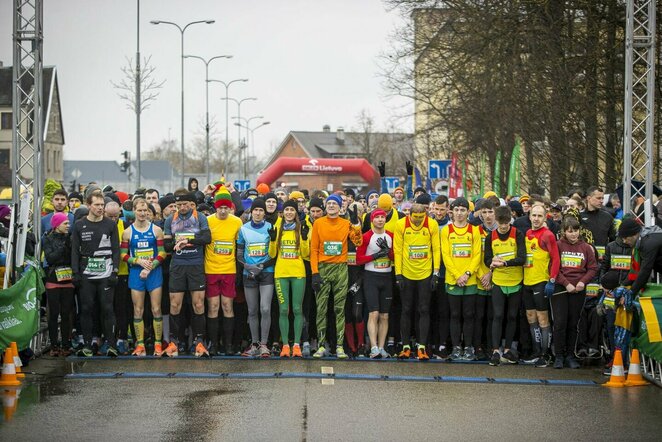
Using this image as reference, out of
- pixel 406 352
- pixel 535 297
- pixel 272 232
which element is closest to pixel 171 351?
pixel 272 232

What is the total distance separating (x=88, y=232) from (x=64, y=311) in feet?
3.42

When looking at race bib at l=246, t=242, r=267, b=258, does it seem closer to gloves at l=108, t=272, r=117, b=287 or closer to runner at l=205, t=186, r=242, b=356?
runner at l=205, t=186, r=242, b=356

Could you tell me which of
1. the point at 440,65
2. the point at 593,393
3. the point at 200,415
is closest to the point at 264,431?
the point at 200,415

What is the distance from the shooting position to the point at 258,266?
1415cm

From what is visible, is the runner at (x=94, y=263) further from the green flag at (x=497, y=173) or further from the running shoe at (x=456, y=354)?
the green flag at (x=497, y=173)

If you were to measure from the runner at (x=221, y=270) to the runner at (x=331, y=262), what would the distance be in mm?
1066

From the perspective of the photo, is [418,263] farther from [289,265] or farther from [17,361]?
[17,361]

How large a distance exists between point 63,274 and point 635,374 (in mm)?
6881

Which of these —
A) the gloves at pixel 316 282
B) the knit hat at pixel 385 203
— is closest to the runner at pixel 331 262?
the gloves at pixel 316 282

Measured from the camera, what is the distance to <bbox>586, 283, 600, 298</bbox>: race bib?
13.7m

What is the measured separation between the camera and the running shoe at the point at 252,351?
14.2m

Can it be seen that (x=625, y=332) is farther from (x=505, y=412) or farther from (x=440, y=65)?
(x=440, y=65)

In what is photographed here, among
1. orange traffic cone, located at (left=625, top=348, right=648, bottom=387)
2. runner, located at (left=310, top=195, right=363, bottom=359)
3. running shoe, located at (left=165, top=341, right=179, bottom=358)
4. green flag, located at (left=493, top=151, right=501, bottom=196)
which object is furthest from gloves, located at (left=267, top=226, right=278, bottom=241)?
green flag, located at (left=493, top=151, right=501, bottom=196)

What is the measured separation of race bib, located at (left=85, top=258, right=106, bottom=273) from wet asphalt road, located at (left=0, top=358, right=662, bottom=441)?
4.09ft
